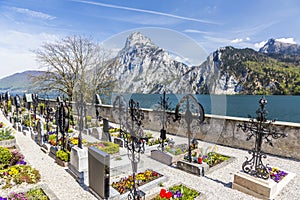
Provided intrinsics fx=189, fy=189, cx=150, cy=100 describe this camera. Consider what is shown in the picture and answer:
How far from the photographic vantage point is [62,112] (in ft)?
29.7

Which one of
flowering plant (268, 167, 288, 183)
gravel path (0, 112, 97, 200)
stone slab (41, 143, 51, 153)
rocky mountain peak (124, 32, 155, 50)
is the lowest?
gravel path (0, 112, 97, 200)

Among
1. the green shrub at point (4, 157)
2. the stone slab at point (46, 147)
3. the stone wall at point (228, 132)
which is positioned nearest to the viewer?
the green shrub at point (4, 157)

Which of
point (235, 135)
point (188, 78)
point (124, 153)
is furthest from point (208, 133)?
point (124, 153)

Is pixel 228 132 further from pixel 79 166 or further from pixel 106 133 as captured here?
pixel 79 166

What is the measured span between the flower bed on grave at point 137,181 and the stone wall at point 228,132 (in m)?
3.79

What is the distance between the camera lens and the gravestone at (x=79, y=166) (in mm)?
6543

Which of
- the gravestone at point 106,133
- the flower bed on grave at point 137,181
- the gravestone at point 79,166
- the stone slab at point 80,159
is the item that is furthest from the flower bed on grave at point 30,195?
the gravestone at point 106,133

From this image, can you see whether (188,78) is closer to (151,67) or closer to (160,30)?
(151,67)

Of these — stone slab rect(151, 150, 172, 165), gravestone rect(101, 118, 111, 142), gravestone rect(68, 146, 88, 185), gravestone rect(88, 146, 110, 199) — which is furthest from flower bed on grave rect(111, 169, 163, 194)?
gravestone rect(101, 118, 111, 142)

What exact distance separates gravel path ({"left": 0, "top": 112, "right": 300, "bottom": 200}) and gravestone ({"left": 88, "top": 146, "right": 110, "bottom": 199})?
1.17ft

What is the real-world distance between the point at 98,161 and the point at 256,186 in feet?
15.3

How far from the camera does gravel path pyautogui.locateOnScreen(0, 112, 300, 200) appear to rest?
5.64 m

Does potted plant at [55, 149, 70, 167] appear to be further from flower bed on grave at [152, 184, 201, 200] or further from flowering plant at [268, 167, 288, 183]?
flowering plant at [268, 167, 288, 183]

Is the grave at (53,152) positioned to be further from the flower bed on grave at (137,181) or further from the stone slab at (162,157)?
the stone slab at (162,157)
